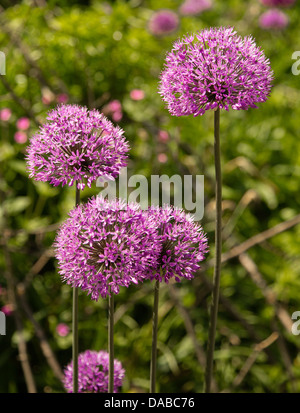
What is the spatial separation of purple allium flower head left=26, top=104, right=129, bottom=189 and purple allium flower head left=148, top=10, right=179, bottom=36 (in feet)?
11.1

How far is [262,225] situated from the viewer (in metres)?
3.31

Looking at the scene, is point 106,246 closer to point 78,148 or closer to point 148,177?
point 78,148

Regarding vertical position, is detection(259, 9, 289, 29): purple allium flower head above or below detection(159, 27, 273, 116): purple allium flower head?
above

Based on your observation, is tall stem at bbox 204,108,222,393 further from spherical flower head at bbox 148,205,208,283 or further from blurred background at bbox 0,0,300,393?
blurred background at bbox 0,0,300,393

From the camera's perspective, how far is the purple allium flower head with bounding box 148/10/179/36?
433 centimetres

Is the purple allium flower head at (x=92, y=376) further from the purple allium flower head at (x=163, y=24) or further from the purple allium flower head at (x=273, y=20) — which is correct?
the purple allium flower head at (x=273, y=20)

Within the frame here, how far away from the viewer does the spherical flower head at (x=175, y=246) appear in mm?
1116

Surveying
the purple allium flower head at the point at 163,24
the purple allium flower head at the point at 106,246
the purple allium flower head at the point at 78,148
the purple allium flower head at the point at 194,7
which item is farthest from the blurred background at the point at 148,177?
the purple allium flower head at the point at 106,246

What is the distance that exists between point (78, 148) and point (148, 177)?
7.08ft

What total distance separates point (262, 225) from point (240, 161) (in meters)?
0.42

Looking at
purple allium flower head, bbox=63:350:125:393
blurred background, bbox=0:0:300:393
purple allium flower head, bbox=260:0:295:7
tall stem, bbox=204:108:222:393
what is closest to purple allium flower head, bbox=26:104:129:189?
tall stem, bbox=204:108:222:393

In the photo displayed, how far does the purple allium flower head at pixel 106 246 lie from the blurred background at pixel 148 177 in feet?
3.59
